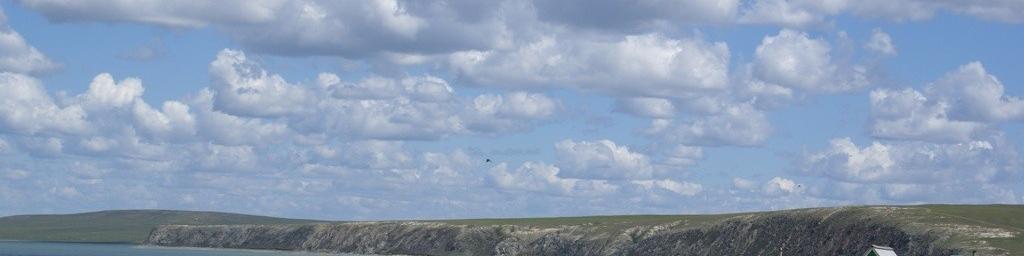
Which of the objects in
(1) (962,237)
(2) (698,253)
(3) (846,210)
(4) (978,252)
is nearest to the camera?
(4) (978,252)

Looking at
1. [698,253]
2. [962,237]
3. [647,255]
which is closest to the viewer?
[962,237]

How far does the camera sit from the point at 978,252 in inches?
4769

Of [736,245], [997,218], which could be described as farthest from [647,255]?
[997,218]

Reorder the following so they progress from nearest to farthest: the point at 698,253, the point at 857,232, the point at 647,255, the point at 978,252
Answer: the point at 978,252, the point at 857,232, the point at 698,253, the point at 647,255

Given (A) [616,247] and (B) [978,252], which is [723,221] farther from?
(B) [978,252]

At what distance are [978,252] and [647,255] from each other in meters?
68.7

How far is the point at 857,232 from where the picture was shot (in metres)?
151

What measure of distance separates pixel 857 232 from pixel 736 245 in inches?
819

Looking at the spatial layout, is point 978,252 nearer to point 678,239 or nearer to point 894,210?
point 894,210

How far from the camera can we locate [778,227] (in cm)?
16500

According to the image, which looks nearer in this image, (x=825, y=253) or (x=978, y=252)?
(x=978, y=252)

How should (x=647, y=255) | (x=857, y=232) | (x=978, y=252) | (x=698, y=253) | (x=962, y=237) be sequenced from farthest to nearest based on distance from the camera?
1. (x=647, y=255)
2. (x=698, y=253)
3. (x=857, y=232)
4. (x=962, y=237)
5. (x=978, y=252)

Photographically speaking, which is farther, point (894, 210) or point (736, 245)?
point (736, 245)

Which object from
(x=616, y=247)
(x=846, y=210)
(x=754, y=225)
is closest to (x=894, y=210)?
(x=846, y=210)
